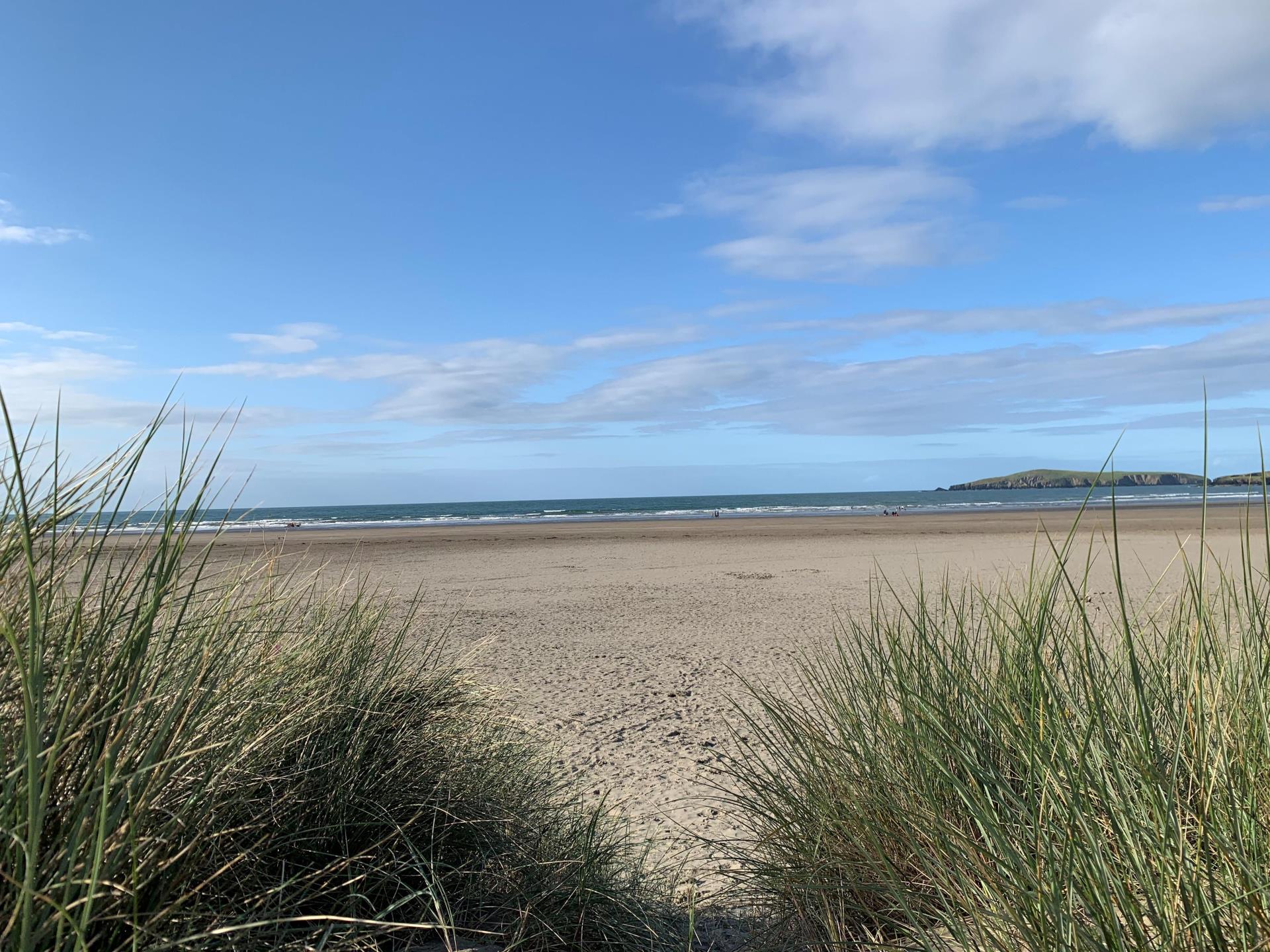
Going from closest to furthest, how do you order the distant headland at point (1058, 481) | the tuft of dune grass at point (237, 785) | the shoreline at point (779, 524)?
1. the tuft of dune grass at point (237, 785)
2. the shoreline at point (779, 524)
3. the distant headland at point (1058, 481)

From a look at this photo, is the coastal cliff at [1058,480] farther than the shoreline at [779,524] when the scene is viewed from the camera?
Yes

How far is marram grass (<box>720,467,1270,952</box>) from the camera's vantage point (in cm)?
162

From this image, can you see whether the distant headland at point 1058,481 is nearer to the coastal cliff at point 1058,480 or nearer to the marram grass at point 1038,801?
the coastal cliff at point 1058,480

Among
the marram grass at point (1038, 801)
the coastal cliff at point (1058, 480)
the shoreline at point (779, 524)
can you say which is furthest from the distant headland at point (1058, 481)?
the marram grass at point (1038, 801)

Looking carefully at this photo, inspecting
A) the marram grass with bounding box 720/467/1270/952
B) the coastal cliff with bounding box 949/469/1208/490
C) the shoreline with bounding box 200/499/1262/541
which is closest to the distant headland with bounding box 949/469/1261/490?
the coastal cliff with bounding box 949/469/1208/490

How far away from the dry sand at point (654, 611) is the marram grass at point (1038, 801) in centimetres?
47

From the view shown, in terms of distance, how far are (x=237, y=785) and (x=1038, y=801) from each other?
2070 mm

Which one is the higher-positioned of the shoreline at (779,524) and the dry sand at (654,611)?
the shoreline at (779,524)

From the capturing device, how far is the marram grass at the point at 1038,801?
1615 millimetres

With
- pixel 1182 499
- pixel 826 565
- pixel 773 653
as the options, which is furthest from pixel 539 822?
pixel 1182 499

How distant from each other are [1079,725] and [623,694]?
4.72m

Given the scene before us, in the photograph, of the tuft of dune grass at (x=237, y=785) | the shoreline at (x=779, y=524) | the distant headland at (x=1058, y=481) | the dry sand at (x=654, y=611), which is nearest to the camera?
the tuft of dune grass at (x=237, y=785)

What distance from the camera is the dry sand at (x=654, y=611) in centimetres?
504

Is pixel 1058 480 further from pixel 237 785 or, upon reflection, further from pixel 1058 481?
pixel 237 785
